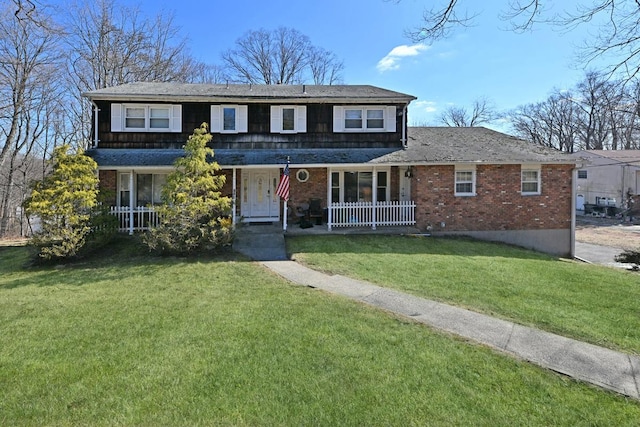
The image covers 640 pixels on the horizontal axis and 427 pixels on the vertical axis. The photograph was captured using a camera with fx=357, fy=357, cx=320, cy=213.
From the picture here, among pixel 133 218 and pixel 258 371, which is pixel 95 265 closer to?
pixel 133 218

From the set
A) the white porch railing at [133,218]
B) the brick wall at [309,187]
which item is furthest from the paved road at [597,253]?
the white porch railing at [133,218]

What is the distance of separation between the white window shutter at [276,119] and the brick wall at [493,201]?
5729mm

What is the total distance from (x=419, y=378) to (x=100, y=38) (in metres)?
28.9

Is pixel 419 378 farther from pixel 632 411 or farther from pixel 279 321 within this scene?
pixel 279 321

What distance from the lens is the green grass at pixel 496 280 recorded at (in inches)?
215

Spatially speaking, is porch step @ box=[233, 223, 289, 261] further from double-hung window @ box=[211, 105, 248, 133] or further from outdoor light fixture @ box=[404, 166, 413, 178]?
outdoor light fixture @ box=[404, 166, 413, 178]

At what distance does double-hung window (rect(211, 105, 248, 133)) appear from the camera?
14.4m

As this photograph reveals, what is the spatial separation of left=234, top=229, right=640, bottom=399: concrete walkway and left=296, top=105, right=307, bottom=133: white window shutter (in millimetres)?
8565

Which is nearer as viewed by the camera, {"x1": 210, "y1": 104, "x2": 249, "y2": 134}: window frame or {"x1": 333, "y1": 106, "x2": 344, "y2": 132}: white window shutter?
{"x1": 210, "y1": 104, "x2": 249, "y2": 134}: window frame

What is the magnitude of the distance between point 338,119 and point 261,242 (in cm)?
644

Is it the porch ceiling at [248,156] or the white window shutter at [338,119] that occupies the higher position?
the white window shutter at [338,119]

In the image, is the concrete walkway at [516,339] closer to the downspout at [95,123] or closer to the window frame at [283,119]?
the window frame at [283,119]

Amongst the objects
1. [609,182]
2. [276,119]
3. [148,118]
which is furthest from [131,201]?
[609,182]

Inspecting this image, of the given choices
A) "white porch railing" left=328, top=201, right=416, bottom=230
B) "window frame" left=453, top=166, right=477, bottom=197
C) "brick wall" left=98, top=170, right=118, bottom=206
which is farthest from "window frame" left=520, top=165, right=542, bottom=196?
"brick wall" left=98, top=170, right=118, bottom=206
